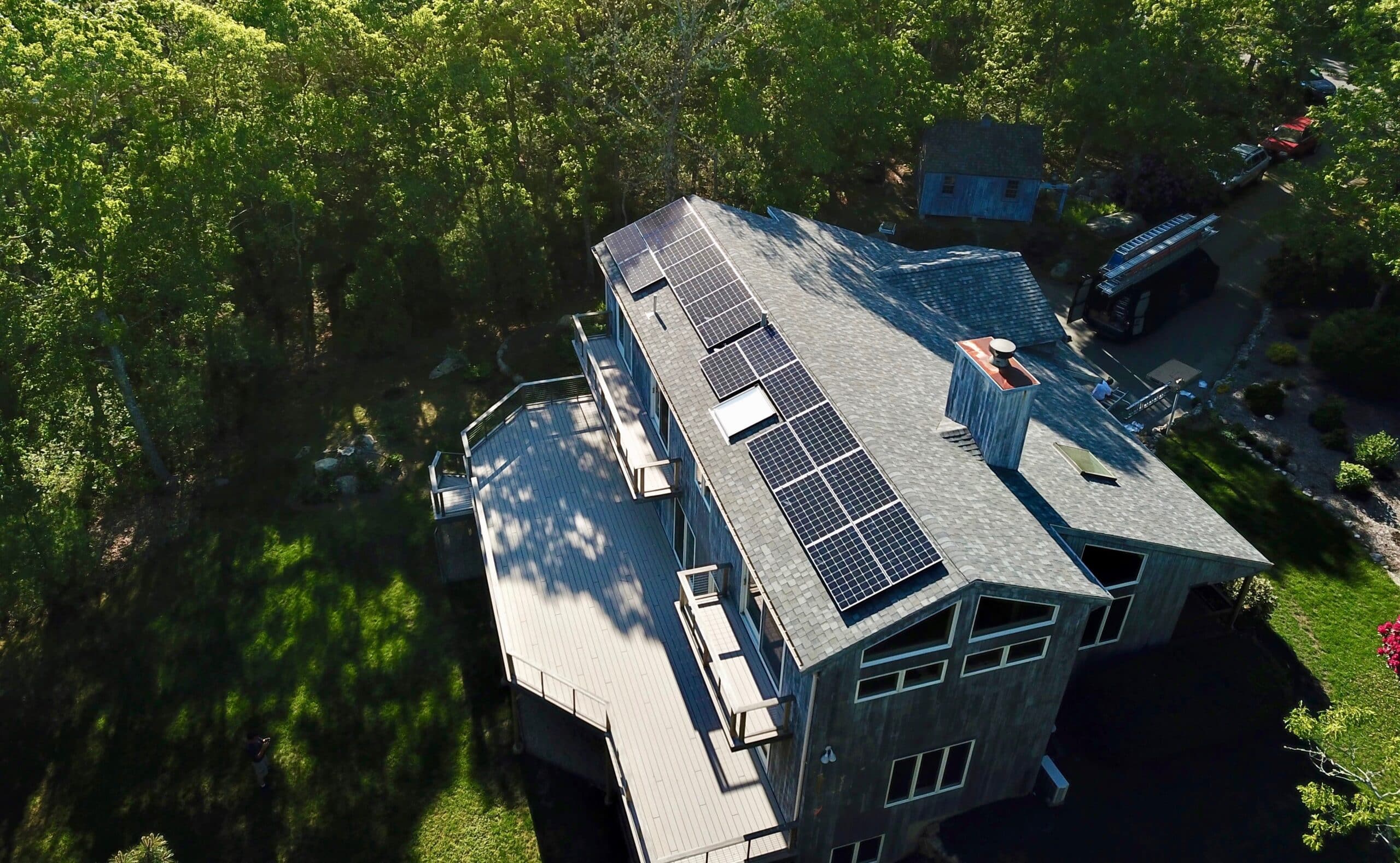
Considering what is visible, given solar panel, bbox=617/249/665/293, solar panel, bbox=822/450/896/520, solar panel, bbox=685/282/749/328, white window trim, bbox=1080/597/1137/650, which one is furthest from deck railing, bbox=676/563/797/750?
solar panel, bbox=617/249/665/293

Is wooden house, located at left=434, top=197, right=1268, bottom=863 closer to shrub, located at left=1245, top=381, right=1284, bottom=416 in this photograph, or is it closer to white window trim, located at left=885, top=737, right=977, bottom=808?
white window trim, located at left=885, top=737, right=977, bottom=808

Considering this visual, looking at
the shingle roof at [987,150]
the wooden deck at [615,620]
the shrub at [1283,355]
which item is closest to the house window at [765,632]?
the wooden deck at [615,620]

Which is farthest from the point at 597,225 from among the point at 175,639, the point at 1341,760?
the point at 1341,760

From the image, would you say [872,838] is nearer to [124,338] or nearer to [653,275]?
[653,275]

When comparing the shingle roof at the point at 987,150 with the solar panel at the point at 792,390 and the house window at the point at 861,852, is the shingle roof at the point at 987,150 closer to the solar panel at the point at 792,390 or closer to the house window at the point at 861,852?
the solar panel at the point at 792,390

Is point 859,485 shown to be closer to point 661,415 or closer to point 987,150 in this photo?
point 661,415
